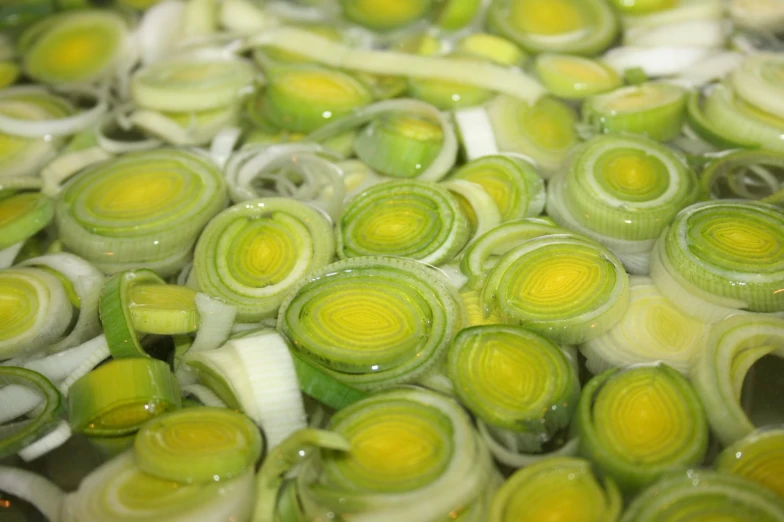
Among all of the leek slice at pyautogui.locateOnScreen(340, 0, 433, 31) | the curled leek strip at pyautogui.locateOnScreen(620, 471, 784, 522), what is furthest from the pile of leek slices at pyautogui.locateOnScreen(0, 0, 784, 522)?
the leek slice at pyautogui.locateOnScreen(340, 0, 433, 31)

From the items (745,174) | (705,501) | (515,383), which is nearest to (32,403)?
(515,383)

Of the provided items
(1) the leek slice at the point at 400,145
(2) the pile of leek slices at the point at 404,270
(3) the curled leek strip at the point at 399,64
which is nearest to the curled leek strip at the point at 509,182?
(2) the pile of leek slices at the point at 404,270

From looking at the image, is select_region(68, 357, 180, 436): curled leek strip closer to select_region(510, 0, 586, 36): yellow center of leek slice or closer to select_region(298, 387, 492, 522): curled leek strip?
select_region(298, 387, 492, 522): curled leek strip

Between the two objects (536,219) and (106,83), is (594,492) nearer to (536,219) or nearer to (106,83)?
(536,219)

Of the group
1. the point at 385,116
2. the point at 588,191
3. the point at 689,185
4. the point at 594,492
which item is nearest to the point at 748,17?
the point at 689,185

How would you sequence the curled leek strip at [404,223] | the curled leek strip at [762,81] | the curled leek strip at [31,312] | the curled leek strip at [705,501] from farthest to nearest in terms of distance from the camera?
the curled leek strip at [762,81] < the curled leek strip at [404,223] < the curled leek strip at [31,312] < the curled leek strip at [705,501]

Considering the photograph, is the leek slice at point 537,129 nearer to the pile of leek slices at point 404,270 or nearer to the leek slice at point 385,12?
the pile of leek slices at point 404,270

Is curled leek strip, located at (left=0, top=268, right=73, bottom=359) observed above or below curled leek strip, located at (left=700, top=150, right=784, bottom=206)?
below
